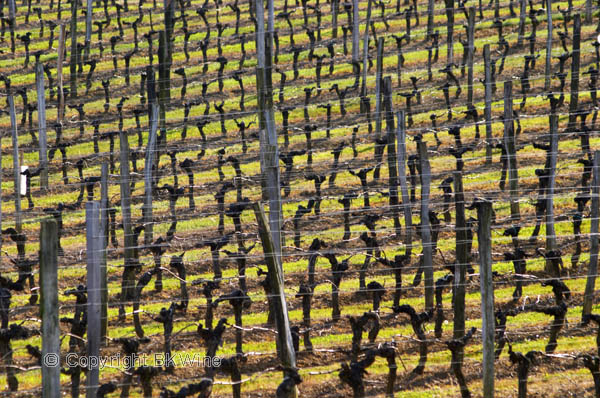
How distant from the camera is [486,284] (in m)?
8.70

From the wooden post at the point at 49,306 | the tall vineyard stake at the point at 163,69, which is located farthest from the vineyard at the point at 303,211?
the tall vineyard stake at the point at 163,69

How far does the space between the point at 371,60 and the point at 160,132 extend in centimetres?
889

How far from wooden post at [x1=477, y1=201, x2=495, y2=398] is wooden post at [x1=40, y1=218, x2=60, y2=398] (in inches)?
154

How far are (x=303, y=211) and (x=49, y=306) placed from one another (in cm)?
863

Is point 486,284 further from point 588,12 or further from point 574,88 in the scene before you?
point 588,12

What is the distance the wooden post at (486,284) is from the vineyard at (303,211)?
19 mm

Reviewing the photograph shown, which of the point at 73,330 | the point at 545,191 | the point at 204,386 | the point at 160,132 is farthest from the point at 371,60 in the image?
the point at 204,386

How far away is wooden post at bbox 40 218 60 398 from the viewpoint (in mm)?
7594

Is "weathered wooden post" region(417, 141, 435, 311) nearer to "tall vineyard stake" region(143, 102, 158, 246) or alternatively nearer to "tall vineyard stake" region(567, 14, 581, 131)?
"tall vineyard stake" region(143, 102, 158, 246)

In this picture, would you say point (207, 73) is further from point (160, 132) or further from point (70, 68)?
point (160, 132)

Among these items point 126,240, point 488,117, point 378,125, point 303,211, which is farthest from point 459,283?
point 378,125

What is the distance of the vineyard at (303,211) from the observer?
1034 centimetres

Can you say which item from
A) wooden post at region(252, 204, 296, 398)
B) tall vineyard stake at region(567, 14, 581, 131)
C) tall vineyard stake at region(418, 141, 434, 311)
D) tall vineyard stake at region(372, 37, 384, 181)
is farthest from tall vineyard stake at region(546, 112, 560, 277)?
tall vineyard stake at region(567, 14, 581, 131)

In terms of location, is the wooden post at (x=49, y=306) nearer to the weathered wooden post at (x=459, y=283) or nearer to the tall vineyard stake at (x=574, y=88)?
the weathered wooden post at (x=459, y=283)
